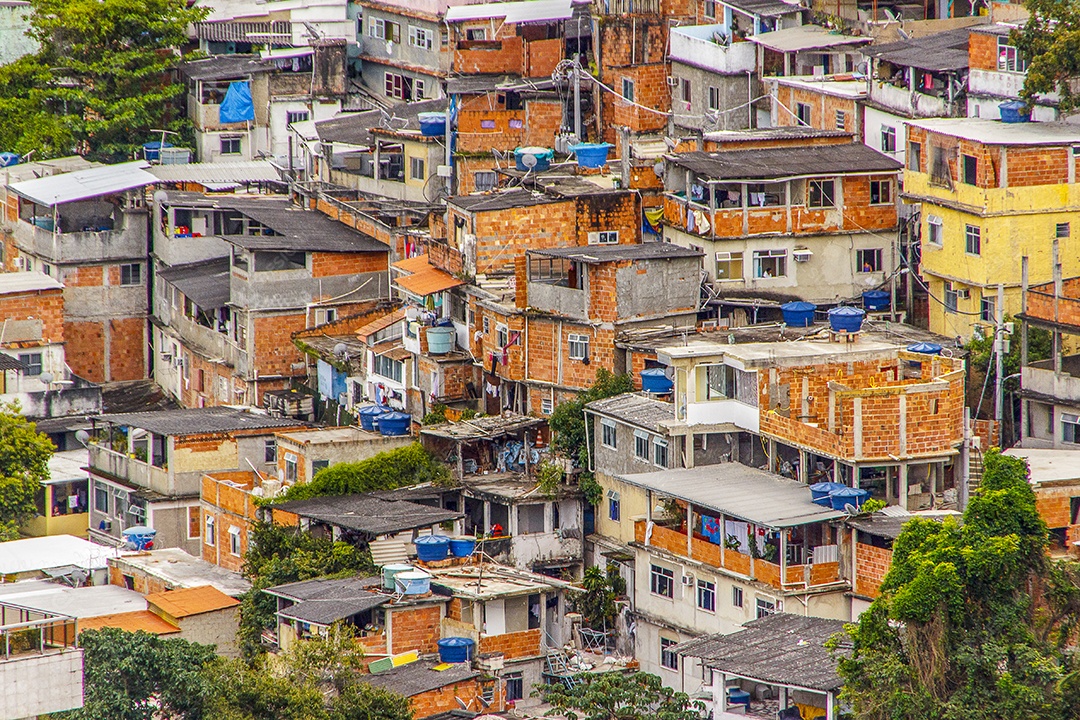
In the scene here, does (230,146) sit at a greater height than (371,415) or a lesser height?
greater

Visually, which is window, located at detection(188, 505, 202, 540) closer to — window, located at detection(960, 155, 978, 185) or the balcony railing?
the balcony railing

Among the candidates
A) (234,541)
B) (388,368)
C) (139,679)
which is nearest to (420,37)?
(388,368)

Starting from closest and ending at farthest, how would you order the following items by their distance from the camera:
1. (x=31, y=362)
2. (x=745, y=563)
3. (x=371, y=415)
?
(x=745, y=563), (x=371, y=415), (x=31, y=362)

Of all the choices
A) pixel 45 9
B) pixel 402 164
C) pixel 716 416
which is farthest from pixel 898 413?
pixel 45 9

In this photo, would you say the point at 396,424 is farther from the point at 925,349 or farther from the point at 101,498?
the point at 925,349

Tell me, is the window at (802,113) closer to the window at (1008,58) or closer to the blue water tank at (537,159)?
the blue water tank at (537,159)

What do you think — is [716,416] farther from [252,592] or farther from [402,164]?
[402,164]
